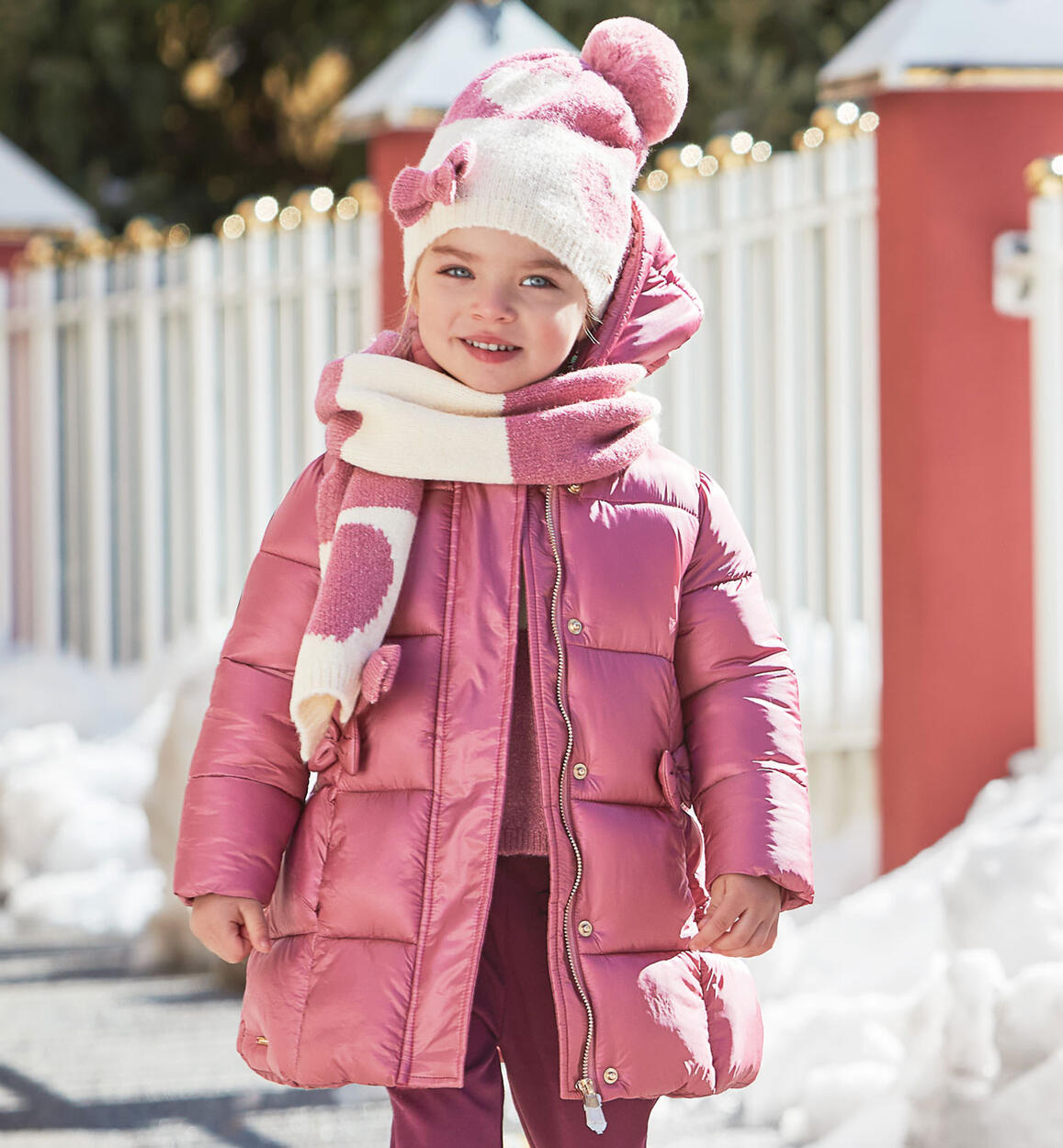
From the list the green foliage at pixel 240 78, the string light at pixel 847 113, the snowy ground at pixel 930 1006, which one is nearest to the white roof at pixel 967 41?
the string light at pixel 847 113

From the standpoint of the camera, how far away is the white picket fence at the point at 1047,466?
4.38 meters

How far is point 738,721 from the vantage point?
2406mm

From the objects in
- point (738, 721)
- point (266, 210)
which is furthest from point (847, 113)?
point (738, 721)

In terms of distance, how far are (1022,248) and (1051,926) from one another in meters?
1.74

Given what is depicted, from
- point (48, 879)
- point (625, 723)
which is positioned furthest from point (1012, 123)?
point (48, 879)

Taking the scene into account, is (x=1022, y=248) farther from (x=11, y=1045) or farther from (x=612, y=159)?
(x=11, y=1045)

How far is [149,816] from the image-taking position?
17.3ft

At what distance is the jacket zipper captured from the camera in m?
2.28

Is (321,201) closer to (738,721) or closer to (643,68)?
(643,68)

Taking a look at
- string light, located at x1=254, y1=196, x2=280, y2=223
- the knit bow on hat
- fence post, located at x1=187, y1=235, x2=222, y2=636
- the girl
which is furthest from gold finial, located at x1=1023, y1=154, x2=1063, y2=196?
fence post, located at x1=187, y1=235, x2=222, y2=636

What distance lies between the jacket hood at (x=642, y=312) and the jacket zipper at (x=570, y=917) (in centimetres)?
30

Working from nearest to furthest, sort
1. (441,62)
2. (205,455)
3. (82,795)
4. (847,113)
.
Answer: (847,113), (441,62), (82,795), (205,455)

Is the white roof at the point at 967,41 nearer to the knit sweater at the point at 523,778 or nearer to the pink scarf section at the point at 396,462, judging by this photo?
the pink scarf section at the point at 396,462

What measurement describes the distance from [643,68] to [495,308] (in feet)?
1.33
